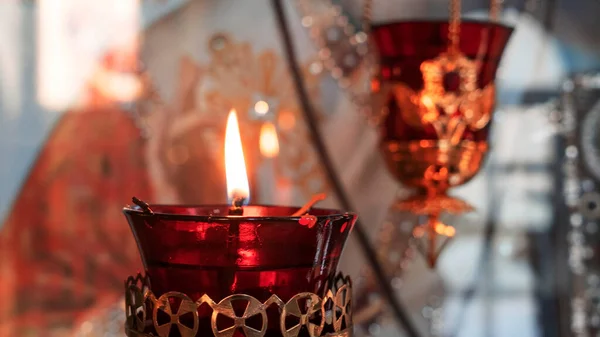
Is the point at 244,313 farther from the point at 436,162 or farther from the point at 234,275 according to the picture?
the point at 436,162

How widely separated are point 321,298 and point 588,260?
2.72 ft

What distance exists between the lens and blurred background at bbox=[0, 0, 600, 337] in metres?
1.01

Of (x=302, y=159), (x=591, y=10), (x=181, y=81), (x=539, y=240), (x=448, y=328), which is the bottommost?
(x=448, y=328)

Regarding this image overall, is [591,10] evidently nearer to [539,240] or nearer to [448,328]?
[539,240]

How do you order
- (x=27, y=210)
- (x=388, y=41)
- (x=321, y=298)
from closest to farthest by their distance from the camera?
(x=321, y=298) → (x=388, y=41) → (x=27, y=210)

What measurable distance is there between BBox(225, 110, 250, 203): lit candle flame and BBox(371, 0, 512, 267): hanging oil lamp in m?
0.35

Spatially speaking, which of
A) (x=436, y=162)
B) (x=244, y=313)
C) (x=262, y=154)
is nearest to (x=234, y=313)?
(x=244, y=313)

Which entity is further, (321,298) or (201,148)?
(201,148)

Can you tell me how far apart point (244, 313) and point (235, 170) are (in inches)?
2.9

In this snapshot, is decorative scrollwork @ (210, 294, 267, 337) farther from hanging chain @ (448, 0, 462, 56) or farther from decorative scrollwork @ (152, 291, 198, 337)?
hanging chain @ (448, 0, 462, 56)

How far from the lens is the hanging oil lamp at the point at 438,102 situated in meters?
0.67

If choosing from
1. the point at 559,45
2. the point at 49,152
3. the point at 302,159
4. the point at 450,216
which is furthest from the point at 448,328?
the point at 49,152

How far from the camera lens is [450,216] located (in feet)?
3.36

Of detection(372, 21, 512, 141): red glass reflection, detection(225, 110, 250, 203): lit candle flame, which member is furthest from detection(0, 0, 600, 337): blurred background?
detection(225, 110, 250, 203): lit candle flame
